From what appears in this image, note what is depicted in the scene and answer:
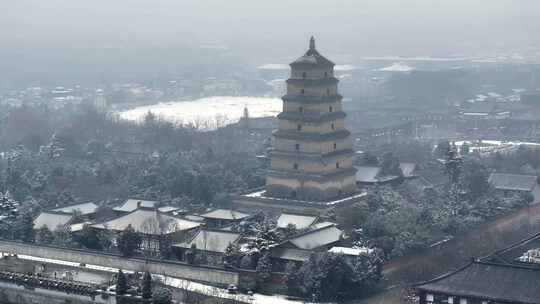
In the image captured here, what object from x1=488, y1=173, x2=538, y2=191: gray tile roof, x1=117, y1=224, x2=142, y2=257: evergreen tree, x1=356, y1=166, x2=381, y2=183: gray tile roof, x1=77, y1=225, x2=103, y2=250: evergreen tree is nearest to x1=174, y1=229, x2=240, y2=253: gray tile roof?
x1=117, y1=224, x2=142, y2=257: evergreen tree

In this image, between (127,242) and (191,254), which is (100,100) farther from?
(191,254)

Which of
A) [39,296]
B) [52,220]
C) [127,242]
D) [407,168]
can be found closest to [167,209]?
[52,220]

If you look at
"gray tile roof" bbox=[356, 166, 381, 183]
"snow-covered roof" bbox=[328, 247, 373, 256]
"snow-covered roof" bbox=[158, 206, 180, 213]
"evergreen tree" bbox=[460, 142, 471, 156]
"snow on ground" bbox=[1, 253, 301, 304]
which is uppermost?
"gray tile roof" bbox=[356, 166, 381, 183]

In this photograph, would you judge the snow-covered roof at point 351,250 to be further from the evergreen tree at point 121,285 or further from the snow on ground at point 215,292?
the evergreen tree at point 121,285

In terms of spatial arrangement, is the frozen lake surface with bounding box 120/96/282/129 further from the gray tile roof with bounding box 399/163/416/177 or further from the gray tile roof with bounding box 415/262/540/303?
the gray tile roof with bounding box 415/262/540/303

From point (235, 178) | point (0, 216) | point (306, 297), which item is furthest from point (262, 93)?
point (306, 297)
